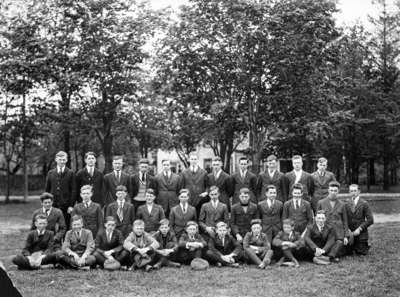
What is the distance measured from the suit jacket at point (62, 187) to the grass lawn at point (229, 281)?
1.48m

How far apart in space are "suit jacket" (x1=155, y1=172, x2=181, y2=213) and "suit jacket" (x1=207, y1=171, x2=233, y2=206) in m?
0.65

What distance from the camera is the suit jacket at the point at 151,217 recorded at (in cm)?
913

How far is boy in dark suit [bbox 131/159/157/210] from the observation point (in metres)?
9.66

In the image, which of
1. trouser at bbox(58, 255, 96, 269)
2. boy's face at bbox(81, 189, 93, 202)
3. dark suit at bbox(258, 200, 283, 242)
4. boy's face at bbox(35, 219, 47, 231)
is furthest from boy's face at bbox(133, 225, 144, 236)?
dark suit at bbox(258, 200, 283, 242)

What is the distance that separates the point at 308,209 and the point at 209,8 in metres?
10.7

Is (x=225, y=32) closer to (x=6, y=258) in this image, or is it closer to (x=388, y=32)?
(x=6, y=258)

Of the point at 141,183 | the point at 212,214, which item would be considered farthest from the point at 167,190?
the point at 212,214

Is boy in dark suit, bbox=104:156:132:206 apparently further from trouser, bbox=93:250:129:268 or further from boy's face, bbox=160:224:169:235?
trouser, bbox=93:250:129:268

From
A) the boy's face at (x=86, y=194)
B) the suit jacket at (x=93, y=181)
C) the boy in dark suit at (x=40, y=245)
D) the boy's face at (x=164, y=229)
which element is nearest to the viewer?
the boy in dark suit at (x=40, y=245)

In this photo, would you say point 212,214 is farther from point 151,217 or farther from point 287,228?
point 287,228

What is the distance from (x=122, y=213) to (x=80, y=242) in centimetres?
105

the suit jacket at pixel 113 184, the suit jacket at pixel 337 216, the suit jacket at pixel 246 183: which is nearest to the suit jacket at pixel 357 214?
the suit jacket at pixel 337 216

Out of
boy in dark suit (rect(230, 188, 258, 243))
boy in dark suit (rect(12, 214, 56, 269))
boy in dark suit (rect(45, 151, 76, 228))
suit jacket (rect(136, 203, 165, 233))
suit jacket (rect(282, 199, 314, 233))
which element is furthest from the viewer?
boy in dark suit (rect(45, 151, 76, 228))

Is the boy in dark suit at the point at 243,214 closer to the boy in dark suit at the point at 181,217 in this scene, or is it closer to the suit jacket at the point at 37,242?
the boy in dark suit at the point at 181,217
